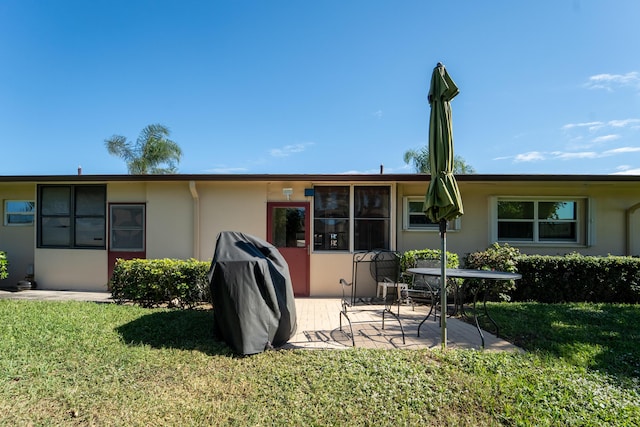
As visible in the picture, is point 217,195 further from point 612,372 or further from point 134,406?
point 612,372

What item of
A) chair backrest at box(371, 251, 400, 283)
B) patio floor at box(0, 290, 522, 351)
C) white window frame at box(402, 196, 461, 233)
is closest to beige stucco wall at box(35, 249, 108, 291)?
patio floor at box(0, 290, 522, 351)

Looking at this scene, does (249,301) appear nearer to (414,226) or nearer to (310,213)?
(310,213)

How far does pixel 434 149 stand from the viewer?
386cm

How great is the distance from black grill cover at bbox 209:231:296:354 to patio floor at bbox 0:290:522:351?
38 centimetres

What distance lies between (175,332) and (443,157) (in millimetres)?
4104

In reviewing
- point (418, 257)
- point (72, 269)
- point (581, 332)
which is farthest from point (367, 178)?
point (72, 269)

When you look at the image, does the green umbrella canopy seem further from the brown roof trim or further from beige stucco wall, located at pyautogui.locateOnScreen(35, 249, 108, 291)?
beige stucco wall, located at pyautogui.locateOnScreen(35, 249, 108, 291)

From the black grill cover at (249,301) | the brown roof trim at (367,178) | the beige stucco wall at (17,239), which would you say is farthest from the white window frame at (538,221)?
the beige stucco wall at (17,239)

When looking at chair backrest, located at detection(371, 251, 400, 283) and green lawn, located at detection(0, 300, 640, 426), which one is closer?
green lawn, located at detection(0, 300, 640, 426)

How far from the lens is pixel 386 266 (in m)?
7.61

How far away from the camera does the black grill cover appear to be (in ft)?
12.4

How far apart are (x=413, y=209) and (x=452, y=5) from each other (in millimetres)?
4539

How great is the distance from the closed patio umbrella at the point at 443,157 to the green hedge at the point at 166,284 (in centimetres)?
426

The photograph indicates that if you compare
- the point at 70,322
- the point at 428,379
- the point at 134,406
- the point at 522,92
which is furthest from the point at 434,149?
the point at 522,92
